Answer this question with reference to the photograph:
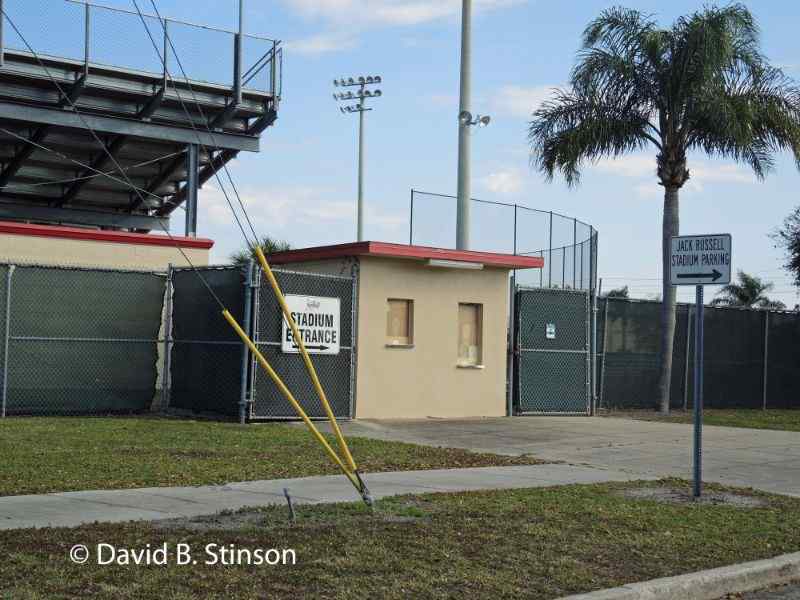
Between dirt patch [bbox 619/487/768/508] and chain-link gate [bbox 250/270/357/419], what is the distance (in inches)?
297

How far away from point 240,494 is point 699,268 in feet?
16.1

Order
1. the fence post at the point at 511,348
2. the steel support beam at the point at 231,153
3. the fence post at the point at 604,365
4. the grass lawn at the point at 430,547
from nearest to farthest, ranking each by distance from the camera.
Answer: the grass lawn at the point at 430,547
the fence post at the point at 511,348
the fence post at the point at 604,365
the steel support beam at the point at 231,153

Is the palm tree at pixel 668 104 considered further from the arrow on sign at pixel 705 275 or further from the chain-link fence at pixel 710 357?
the arrow on sign at pixel 705 275

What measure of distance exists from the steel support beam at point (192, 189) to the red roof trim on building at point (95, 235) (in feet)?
6.67

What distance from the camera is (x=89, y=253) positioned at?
69.4ft

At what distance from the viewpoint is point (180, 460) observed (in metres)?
12.3

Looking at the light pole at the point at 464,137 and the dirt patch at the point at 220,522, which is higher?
the light pole at the point at 464,137

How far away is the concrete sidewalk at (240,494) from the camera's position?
854cm

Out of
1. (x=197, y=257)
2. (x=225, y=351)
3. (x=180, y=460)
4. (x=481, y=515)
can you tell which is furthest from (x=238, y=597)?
(x=197, y=257)

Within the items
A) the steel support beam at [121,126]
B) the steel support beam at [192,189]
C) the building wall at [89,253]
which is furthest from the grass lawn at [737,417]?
the steel support beam at [121,126]

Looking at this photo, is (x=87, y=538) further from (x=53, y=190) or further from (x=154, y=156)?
(x=53, y=190)

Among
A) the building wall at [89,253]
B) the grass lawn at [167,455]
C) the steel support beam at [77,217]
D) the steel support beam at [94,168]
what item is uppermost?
the steel support beam at [94,168]

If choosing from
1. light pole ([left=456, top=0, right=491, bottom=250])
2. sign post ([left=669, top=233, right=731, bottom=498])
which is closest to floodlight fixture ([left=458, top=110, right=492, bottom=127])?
light pole ([left=456, top=0, right=491, bottom=250])

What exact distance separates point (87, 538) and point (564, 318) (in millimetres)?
15628
